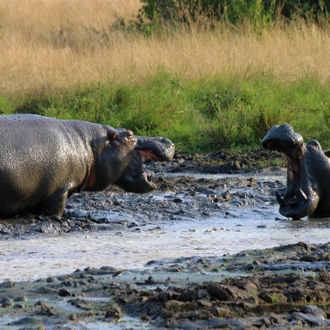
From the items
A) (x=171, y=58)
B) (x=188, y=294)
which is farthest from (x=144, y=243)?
(x=171, y=58)

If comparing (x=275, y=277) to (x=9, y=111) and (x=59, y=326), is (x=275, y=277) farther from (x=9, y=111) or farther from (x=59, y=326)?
(x=9, y=111)

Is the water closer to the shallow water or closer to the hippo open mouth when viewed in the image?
the shallow water

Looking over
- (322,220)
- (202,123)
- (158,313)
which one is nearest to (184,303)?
(158,313)

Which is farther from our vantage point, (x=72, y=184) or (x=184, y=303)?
(x=72, y=184)

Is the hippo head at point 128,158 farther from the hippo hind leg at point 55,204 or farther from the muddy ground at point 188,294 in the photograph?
the muddy ground at point 188,294

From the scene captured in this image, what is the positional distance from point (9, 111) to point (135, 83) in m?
1.70

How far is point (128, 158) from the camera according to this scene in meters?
6.85

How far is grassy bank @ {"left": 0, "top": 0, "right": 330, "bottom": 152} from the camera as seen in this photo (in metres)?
10.8

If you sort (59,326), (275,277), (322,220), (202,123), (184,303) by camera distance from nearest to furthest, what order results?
(59,326)
(184,303)
(275,277)
(322,220)
(202,123)


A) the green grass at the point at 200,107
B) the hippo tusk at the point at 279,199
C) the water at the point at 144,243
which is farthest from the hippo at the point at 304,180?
the green grass at the point at 200,107

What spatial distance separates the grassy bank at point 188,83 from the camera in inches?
426

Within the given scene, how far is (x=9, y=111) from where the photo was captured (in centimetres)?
1161

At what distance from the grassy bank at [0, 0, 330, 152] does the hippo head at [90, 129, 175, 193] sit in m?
3.63

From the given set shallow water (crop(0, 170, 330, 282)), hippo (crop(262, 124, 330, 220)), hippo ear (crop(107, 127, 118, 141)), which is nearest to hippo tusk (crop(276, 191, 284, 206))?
hippo (crop(262, 124, 330, 220))
